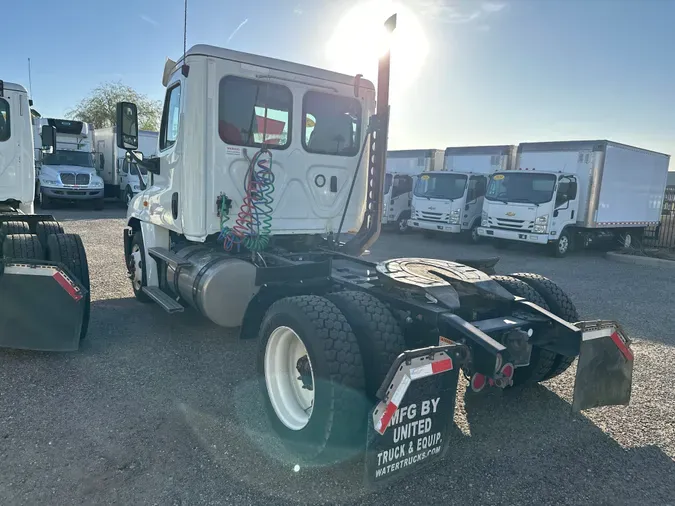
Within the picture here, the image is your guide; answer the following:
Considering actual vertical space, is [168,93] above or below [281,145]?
above

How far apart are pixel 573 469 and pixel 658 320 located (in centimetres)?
508

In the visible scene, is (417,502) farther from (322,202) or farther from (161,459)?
(322,202)

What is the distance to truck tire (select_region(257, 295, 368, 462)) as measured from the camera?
287cm

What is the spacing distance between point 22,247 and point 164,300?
147 cm

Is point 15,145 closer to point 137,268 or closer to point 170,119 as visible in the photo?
point 137,268

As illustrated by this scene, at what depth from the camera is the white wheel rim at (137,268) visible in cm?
654

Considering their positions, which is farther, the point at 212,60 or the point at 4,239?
the point at 4,239

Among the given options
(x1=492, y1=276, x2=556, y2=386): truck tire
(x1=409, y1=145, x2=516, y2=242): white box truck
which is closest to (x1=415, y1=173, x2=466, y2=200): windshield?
(x1=409, y1=145, x2=516, y2=242): white box truck

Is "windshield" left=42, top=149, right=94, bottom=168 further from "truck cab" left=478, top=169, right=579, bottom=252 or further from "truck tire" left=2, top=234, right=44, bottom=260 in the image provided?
"truck tire" left=2, top=234, right=44, bottom=260

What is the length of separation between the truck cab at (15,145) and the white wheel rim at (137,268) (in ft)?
4.65

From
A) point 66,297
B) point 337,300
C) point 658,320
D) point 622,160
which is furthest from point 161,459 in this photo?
point 622,160

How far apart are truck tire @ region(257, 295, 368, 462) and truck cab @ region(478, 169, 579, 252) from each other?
11605 millimetres

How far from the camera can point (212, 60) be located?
464cm

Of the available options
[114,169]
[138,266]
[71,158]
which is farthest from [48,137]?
[114,169]
